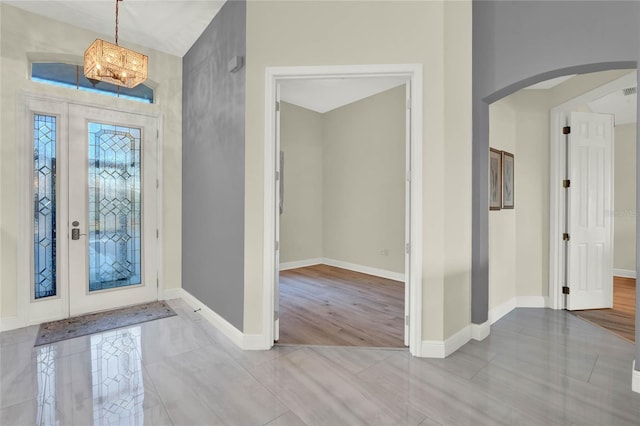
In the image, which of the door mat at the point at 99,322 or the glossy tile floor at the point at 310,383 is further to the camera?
the door mat at the point at 99,322

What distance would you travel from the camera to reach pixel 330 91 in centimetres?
523

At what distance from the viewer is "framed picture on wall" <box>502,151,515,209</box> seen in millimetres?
3539

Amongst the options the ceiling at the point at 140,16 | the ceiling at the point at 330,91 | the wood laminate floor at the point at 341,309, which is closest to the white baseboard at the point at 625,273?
the wood laminate floor at the point at 341,309

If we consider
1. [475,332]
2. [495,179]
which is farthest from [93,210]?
[495,179]

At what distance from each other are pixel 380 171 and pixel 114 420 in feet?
15.5

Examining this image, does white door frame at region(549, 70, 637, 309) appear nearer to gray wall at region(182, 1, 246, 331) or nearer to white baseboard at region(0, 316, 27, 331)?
gray wall at region(182, 1, 246, 331)

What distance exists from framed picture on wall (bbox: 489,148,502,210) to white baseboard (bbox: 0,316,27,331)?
518cm

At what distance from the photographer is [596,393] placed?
2.08 meters

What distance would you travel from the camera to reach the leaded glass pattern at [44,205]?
3266mm

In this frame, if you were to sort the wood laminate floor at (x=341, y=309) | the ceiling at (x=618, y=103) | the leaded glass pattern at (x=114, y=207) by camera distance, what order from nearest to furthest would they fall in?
1. the wood laminate floor at (x=341, y=309)
2. the leaded glass pattern at (x=114, y=207)
3. the ceiling at (x=618, y=103)

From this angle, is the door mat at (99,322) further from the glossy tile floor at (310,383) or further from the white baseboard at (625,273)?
the white baseboard at (625,273)

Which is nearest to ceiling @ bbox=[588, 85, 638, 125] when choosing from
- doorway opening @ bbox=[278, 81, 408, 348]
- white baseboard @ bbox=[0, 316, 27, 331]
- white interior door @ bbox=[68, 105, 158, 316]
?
doorway opening @ bbox=[278, 81, 408, 348]

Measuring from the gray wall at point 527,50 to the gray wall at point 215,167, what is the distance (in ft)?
7.06

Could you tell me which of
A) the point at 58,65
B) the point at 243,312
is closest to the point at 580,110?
the point at 243,312
